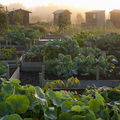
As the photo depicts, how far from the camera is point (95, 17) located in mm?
35719

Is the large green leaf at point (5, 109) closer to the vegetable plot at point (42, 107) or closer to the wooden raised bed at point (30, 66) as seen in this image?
the vegetable plot at point (42, 107)

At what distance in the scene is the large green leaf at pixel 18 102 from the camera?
4.68 ft

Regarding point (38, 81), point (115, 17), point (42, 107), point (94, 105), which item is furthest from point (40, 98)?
point (115, 17)

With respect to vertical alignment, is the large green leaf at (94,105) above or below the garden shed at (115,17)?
below

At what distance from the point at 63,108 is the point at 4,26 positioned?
29.6 ft

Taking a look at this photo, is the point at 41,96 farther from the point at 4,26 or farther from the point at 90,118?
the point at 4,26

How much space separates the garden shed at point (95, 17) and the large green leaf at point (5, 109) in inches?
1355

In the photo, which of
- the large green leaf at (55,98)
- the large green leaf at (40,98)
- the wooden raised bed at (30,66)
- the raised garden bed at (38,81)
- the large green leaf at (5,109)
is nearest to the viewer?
the large green leaf at (5,109)

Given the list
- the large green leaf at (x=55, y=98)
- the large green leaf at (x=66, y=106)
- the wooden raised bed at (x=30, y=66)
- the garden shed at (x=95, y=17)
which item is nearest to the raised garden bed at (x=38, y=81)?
the wooden raised bed at (x=30, y=66)

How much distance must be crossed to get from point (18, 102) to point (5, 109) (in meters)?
0.09

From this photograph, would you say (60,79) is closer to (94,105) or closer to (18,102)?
(94,105)

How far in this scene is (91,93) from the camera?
2.40 m

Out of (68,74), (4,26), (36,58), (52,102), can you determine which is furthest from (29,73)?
(52,102)

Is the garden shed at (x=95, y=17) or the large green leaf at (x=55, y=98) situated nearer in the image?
the large green leaf at (x=55, y=98)
